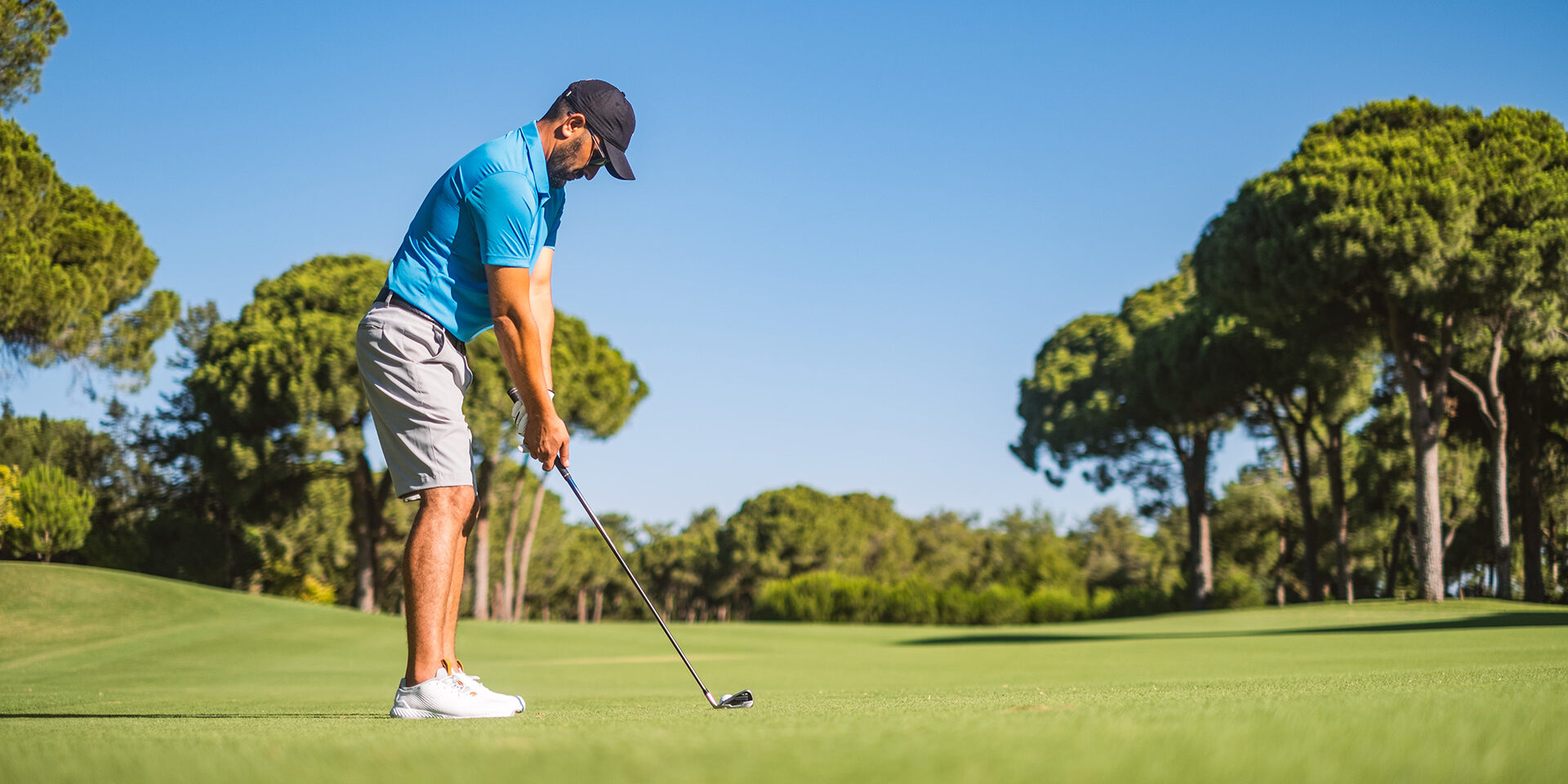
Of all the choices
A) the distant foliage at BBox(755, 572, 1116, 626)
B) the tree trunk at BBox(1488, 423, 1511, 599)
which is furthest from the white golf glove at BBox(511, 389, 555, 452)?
the distant foliage at BBox(755, 572, 1116, 626)

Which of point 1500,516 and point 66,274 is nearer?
point 66,274

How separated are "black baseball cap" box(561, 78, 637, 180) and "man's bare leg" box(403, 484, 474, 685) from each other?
48.8 inches

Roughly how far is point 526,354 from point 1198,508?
2818 centimetres

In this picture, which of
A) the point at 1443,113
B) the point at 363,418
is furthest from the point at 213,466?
the point at 1443,113

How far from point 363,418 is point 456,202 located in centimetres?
2542

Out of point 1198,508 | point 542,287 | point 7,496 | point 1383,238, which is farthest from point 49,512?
point 1198,508

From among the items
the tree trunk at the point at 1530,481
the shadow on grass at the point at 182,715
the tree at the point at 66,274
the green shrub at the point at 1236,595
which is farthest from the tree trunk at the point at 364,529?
the tree trunk at the point at 1530,481

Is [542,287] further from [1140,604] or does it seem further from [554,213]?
Result: [1140,604]

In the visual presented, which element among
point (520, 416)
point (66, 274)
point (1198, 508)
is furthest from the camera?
point (1198, 508)

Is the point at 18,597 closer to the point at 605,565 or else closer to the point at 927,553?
the point at 605,565

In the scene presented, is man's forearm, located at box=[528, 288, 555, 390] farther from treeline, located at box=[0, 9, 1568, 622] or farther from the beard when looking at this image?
treeline, located at box=[0, 9, 1568, 622]

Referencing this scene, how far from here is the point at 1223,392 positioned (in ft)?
83.8

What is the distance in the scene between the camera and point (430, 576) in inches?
123

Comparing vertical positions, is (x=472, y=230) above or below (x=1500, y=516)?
above
